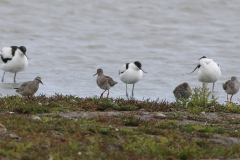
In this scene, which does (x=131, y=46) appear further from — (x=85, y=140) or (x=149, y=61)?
(x=85, y=140)

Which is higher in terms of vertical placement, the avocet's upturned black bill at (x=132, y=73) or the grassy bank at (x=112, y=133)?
the avocet's upturned black bill at (x=132, y=73)

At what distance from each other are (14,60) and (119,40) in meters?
10.1

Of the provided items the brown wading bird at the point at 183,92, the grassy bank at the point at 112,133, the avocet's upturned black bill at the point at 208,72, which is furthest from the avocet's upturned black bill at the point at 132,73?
the grassy bank at the point at 112,133

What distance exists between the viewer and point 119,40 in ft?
84.2

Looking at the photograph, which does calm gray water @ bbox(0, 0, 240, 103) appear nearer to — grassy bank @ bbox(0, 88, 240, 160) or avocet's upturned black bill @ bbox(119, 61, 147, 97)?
avocet's upturned black bill @ bbox(119, 61, 147, 97)

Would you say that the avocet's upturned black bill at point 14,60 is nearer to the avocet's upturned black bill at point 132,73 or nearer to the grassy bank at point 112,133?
the avocet's upturned black bill at point 132,73

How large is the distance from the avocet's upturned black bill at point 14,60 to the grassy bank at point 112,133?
7365 millimetres

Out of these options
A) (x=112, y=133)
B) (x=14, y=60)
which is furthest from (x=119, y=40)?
(x=112, y=133)

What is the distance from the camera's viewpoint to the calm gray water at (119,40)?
1680cm

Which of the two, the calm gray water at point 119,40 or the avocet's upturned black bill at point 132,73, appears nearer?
the avocet's upturned black bill at point 132,73

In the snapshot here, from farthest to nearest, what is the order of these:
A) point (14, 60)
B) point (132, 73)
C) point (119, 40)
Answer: point (119, 40) < point (14, 60) < point (132, 73)

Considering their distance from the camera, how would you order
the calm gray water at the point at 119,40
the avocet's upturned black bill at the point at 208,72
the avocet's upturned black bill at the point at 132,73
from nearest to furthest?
1. the avocet's upturned black bill at the point at 132,73
2. the avocet's upturned black bill at the point at 208,72
3. the calm gray water at the point at 119,40

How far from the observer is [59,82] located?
15883mm

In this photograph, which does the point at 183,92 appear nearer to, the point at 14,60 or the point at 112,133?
the point at 112,133
